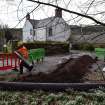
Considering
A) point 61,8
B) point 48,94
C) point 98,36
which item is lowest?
point 48,94

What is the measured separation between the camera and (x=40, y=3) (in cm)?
355

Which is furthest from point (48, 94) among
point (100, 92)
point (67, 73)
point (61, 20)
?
point (61, 20)

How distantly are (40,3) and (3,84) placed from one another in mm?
6829

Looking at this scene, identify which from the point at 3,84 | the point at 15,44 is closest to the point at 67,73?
the point at 3,84

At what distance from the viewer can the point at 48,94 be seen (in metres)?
9.04

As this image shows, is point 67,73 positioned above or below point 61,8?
below

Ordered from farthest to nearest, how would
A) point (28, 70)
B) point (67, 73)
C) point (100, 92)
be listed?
point (28, 70), point (67, 73), point (100, 92)

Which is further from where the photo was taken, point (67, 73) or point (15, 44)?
point (15, 44)

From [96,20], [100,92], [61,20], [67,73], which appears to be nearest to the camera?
[96,20]

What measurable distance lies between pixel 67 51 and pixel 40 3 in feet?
93.5

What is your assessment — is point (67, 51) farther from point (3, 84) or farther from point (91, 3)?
point (91, 3)

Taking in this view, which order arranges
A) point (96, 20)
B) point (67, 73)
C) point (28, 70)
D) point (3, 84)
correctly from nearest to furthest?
point (96, 20), point (3, 84), point (67, 73), point (28, 70)

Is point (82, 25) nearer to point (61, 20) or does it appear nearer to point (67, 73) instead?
point (61, 20)

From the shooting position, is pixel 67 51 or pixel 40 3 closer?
pixel 40 3
